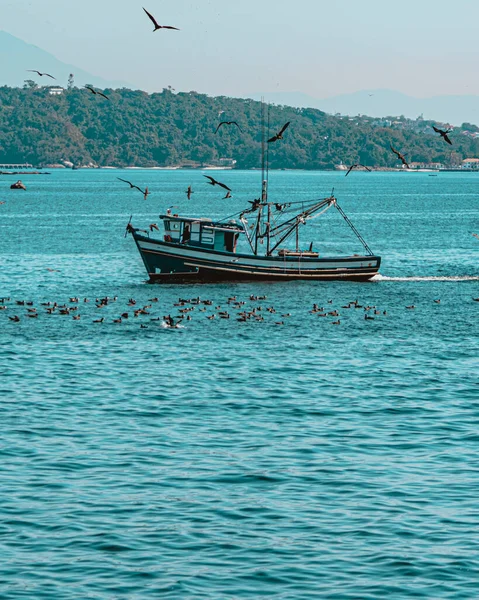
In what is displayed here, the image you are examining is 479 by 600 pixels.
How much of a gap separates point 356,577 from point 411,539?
2.44m

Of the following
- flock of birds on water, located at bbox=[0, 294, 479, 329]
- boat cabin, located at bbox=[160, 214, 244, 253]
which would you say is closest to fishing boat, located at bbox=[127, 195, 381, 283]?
boat cabin, located at bbox=[160, 214, 244, 253]

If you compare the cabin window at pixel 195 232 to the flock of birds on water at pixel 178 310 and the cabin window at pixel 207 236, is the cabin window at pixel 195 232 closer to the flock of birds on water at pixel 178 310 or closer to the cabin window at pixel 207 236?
the cabin window at pixel 207 236

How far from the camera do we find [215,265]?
235 feet

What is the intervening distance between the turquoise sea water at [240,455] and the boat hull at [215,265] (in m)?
10.4

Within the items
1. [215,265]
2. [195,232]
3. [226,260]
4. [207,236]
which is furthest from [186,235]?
[226,260]

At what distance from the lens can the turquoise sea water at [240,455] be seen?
2228 cm

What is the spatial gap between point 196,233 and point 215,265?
2492 mm

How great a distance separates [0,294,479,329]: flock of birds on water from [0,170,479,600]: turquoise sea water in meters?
0.45

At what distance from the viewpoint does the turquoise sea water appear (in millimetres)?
22281

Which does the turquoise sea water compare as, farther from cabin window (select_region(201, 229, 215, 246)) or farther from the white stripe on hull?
cabin window (select_region(201, 229, 215, 246))

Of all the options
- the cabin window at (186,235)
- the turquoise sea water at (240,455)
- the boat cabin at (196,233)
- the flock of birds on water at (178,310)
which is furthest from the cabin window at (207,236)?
the turquoise sea water at (240,455)

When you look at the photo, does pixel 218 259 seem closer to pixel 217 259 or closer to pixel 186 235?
pixel 217 259

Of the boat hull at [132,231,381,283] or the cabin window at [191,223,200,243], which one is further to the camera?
the cabin window at [191,223,200,243]

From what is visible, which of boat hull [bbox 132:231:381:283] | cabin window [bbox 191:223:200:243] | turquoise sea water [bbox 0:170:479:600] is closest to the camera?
turquoise sea water [bbox 0:170:479:600]
